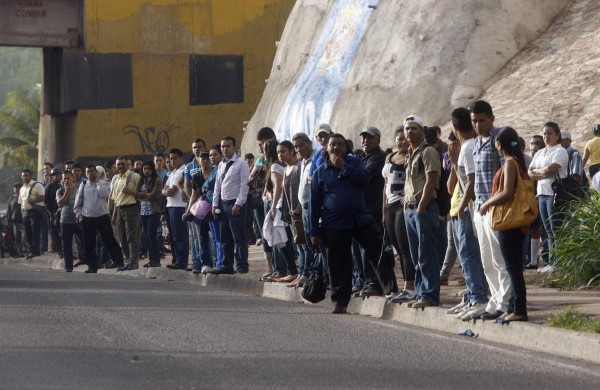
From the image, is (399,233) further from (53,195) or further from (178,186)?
(53,195)

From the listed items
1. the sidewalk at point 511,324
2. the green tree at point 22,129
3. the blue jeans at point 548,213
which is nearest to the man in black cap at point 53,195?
the sidewalk at point 511,324

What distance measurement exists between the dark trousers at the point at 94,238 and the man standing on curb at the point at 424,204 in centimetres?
1130

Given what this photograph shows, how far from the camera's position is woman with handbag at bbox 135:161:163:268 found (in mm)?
21781

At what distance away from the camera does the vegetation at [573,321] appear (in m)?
9.85

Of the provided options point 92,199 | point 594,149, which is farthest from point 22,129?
point 594,149

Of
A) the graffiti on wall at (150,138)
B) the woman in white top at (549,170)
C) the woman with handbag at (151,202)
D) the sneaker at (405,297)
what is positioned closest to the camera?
the sneaker at (405,297)

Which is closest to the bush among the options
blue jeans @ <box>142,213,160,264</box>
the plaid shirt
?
the plaid shirt

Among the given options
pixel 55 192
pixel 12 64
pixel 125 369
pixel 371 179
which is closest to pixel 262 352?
pixel 125 369

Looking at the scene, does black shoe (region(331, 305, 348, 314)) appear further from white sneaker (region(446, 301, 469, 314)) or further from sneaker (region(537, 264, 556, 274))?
sneaker (region(537, 264, 556, 274))

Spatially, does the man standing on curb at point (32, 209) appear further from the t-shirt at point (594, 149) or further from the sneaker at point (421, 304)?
the sneaker at point (421, 304)

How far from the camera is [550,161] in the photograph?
15828mm

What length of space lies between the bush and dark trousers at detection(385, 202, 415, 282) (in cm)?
175

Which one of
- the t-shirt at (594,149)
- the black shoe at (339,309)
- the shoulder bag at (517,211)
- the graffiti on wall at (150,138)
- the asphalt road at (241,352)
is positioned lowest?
the asphalt road at (241,352)

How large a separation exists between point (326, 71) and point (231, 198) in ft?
39.4
